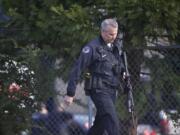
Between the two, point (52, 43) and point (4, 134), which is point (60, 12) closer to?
point (52, 43)

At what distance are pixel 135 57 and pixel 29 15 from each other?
6.16 feet

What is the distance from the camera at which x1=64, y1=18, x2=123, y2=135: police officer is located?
853cm

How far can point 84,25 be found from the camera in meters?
9.75

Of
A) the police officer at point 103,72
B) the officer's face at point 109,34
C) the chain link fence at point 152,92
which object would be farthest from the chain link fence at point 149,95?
the officer's face at point 109,34

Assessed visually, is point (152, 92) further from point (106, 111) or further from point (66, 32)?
point (106, 111)

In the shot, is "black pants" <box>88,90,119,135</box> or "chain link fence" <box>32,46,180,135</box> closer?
"black pants" <box>88,90,119,135</box>

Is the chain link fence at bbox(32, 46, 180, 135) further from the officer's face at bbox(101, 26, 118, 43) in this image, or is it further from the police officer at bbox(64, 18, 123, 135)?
the officer's face at bbox(101, 26, 118, 43)

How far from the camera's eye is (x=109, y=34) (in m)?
8.56

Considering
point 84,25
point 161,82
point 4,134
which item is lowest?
point 4,134

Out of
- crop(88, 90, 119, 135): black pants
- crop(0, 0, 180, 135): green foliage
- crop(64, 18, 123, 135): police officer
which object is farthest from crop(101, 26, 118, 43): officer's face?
crop(0, 0, 180, 135): green foliage

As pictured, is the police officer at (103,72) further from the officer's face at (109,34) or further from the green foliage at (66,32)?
the green foliage at (66,32)

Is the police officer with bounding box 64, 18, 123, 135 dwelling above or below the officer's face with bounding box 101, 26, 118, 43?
below

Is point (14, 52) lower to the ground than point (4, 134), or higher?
higher

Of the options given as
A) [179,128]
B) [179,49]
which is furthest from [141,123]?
[179,49]
